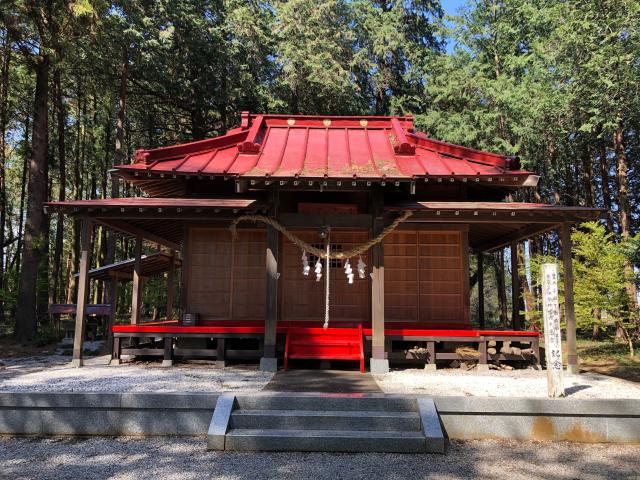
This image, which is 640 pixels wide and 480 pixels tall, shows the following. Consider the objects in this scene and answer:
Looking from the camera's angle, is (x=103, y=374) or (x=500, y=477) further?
(x=103, y=374)

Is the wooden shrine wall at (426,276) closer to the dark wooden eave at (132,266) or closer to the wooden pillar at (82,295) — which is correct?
the wooden pillar at (82,295)

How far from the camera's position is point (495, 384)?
7.13m

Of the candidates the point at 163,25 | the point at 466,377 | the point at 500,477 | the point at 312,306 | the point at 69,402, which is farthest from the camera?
the point at 163,25

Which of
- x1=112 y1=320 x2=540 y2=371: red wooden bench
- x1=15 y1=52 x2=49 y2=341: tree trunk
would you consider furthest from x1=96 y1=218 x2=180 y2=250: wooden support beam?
x1=15 y1=52 x2=49 y2=341: tree trunk

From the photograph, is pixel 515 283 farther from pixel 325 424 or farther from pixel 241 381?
pixel 325 424

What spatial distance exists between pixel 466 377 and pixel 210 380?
4.39m

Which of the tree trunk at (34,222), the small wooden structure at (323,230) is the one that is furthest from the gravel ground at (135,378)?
the tree trunk at (34,222)

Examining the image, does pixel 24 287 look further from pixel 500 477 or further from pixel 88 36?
pixel 500 477

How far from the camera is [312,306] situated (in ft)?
32.9

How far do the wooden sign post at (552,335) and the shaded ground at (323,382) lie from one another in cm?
223

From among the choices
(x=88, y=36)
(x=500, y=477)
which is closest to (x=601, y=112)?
(x=500, y=477)

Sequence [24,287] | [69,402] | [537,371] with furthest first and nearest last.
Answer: [24,287], [537,371], [69,402]

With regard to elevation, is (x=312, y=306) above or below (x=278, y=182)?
below

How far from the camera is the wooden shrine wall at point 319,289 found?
10008mm
